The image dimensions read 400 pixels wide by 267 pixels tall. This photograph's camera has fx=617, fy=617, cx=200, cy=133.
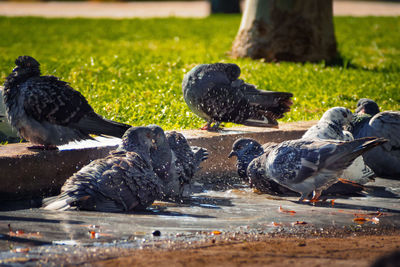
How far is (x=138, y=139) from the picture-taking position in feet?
18.8

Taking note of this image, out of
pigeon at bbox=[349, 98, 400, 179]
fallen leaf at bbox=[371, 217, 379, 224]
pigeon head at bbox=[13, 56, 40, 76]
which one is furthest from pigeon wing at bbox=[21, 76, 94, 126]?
pigeon at bbox=[349, 98, 400, 179]

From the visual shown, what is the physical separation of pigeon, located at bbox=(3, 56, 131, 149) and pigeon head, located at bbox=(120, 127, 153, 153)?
21 centimetres

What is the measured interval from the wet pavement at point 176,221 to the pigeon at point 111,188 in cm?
11

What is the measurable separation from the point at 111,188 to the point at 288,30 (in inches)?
325

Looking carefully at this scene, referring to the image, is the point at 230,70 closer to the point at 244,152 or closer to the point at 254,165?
the point at 244,152

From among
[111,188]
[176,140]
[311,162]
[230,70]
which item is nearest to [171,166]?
[176,140]

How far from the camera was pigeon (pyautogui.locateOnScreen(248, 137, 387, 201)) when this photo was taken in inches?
214

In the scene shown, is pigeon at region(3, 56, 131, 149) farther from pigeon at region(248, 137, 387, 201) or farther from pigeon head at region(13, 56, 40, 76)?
pigeon at region(248, 137, 387, 201)

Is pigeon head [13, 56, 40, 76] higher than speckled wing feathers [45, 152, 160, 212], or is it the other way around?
pigeon head [13, 56, 40, 76]

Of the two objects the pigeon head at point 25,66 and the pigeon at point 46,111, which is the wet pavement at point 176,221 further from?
the pigeon head at point 25,66

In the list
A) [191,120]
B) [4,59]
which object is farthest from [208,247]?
[4,59]

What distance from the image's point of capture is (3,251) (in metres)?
4.05

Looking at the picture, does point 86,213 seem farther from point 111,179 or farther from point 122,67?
point 122,67

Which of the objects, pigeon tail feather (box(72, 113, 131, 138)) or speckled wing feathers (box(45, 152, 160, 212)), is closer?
speckled wing feathers (box(45, 152, 160, 212))
